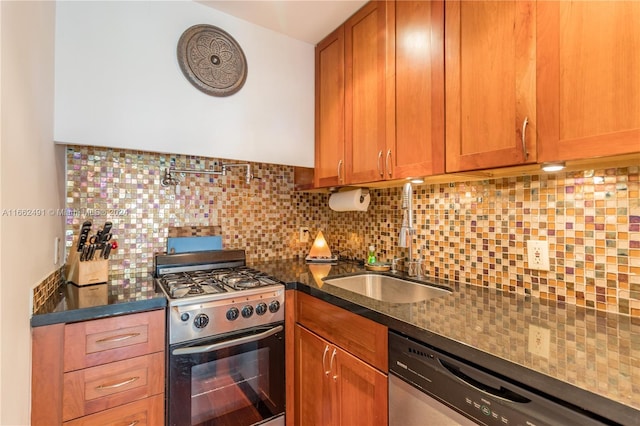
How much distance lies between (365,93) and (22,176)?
147 cm

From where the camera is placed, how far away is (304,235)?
94.3 inches

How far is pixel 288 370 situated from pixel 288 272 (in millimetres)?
531

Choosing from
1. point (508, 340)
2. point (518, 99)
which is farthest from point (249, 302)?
point (518, 99)

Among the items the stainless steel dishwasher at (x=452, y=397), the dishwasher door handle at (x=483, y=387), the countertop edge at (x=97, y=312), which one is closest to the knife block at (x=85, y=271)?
the countertop edge at (x=97, y=312)

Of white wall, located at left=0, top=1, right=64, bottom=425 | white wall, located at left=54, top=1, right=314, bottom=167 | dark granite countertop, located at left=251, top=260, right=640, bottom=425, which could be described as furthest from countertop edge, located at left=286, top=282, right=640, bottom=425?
white wall, located at left=54, top=1, right=314, bottom=167

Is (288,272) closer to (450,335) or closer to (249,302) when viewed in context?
(249,302)

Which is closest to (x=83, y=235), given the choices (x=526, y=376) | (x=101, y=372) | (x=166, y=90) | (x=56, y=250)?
(x=56, y=250)

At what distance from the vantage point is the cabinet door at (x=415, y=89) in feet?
4.23

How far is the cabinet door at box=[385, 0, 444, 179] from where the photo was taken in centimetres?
129

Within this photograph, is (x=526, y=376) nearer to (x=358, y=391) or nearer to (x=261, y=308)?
(x=358, y=391)

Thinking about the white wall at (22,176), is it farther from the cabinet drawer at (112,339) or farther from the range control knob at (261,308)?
the range control knob at (261,308)

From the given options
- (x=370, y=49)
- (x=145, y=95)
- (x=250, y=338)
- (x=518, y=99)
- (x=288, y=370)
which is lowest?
(x=288, y=370)

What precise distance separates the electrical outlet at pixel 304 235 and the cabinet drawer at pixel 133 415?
1.35 m

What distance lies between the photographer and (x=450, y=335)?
0.90 metres
